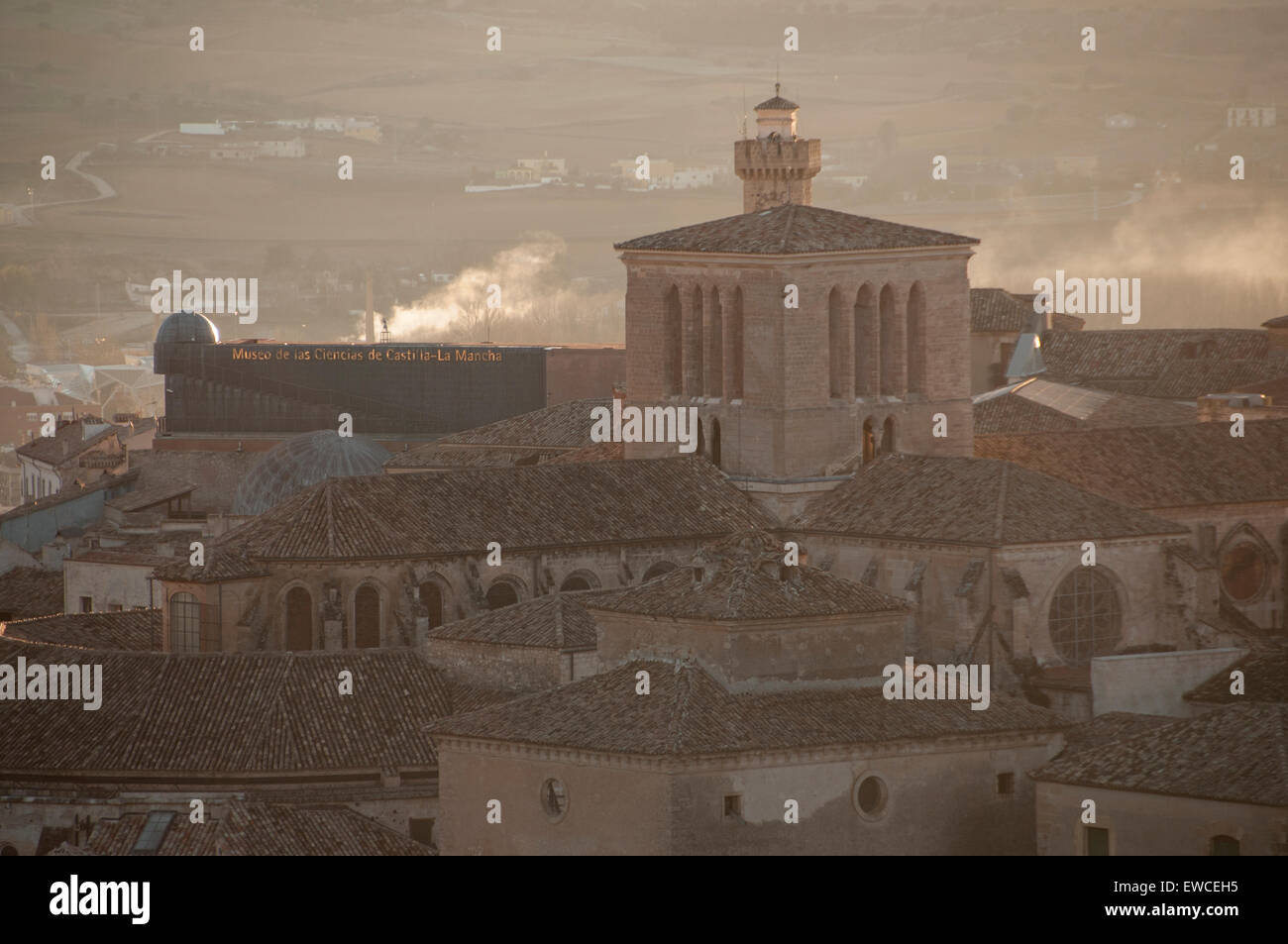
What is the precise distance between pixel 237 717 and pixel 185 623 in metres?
6.00

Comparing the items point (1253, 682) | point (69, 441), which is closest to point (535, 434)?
point (1253, 682)

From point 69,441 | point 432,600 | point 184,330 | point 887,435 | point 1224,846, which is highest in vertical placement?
point 184,330

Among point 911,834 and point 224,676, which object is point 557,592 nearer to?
point 224,676

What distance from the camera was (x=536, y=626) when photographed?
73.3 metres

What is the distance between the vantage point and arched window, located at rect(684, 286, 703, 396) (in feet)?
285

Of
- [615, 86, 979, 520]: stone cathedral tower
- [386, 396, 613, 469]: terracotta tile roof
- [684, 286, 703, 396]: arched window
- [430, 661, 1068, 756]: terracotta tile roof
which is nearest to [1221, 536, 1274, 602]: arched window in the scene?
[615, 86, 979, 520]: stone cathedral tower

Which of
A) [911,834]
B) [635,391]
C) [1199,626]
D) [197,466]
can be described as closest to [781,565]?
[911,834]

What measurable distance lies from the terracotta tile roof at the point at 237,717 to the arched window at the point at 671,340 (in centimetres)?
1489

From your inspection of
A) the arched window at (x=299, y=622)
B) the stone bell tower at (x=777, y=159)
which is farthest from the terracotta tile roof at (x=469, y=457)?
the stone bell tower at (x=777, y=159)

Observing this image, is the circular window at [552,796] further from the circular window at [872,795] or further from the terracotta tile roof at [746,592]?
the circular window at [872,795]

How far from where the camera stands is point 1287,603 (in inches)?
3366

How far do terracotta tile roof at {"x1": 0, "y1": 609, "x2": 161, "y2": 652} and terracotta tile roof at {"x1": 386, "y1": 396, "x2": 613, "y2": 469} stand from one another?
1529 cm

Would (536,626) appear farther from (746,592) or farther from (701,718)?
(701,718)
